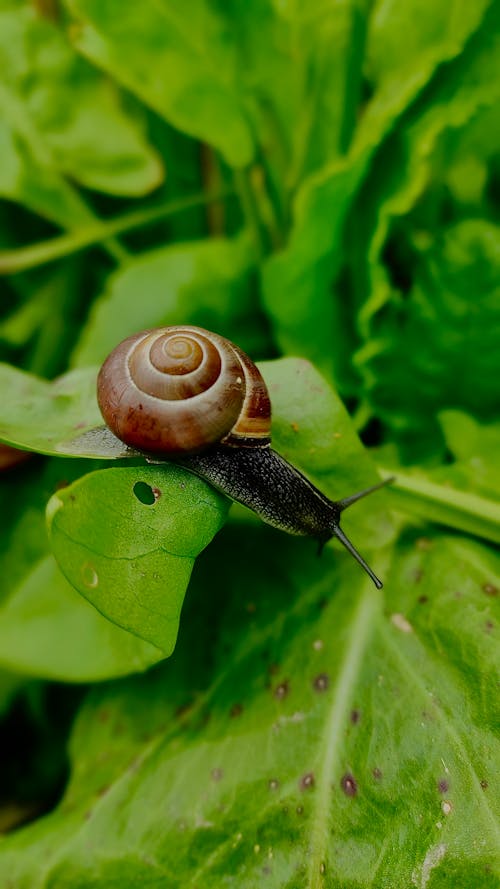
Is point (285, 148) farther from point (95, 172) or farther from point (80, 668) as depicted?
point (80, 668)

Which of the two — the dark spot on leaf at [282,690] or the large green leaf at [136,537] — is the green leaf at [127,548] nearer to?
the large green leaf at [136,537]

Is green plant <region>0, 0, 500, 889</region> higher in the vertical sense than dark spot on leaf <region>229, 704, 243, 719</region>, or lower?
higher

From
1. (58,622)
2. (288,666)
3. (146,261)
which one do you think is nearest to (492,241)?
(146,261)

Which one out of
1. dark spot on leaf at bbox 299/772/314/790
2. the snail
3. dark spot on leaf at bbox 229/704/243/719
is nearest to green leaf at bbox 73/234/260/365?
the snail

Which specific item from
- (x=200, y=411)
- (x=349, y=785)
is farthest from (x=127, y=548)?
(x=349, y=785)

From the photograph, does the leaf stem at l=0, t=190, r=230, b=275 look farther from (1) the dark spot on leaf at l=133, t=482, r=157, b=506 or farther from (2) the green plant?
(1) the dark spot on leaf at l=133, t=482, r=157, b=506

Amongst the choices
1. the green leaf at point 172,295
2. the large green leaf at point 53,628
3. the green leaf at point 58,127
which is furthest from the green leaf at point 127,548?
the green leaf at point 58,127
